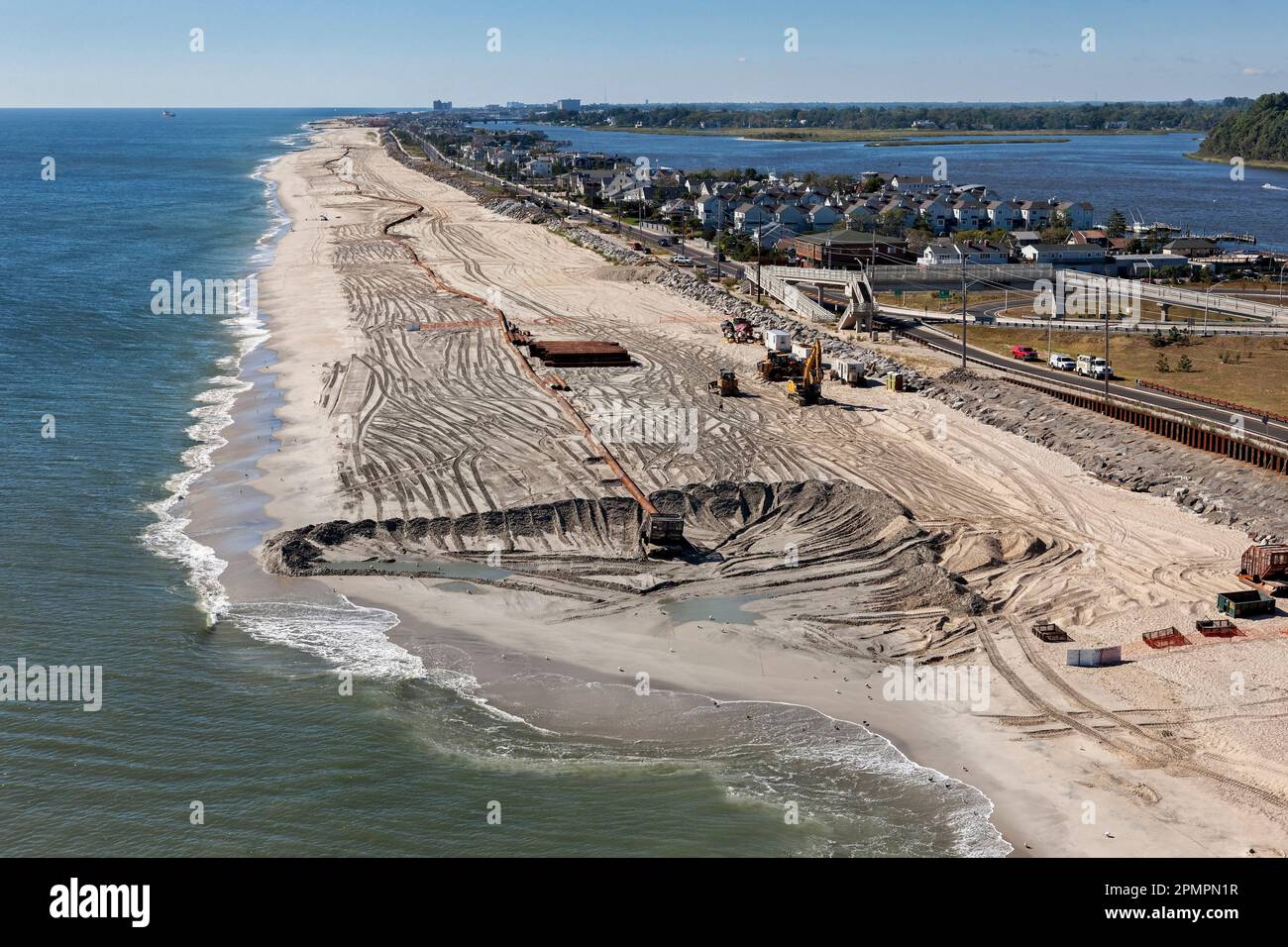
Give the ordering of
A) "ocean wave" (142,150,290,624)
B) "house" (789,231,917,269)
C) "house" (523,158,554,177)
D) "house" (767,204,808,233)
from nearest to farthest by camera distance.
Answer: "ocean wave" (142,150,290,624) → "house" (789,231,917,269) → "house" (767,204,808,233) → "house" (523,158,554,177)

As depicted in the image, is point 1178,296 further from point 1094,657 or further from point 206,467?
point 206,467

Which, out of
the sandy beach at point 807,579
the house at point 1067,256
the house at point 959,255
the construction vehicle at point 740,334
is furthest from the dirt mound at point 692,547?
the house at point 1067,256

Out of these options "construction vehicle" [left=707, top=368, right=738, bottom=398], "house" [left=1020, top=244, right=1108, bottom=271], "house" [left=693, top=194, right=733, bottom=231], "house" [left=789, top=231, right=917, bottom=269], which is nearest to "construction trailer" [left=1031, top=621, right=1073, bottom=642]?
"construction vehicle" [left=707, top=368, right=738, bottom=398]

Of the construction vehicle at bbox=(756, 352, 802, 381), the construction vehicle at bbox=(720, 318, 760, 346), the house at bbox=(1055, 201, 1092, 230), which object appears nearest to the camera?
the construction vehicle at bbox=(756, 352, 802, 381)

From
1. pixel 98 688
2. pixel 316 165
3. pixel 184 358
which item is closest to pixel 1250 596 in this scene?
pixel 98 688

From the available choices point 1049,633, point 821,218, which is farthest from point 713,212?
point 1049,633

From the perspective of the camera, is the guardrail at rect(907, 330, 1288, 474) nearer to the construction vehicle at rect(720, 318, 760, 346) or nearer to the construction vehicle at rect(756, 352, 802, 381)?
the construction vehicle at rect(756, 352, 802, 381)
